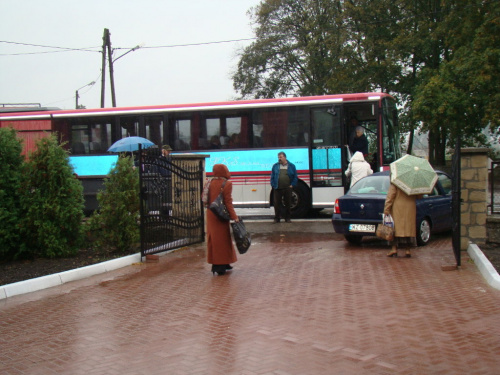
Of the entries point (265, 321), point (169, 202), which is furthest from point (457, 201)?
point (169, 202)

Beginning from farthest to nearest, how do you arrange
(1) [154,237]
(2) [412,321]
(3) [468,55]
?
(3) [468,55]
(1) [154,237]
(2) [412,321]

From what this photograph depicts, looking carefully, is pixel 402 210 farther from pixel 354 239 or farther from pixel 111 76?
→ pixel 111 76

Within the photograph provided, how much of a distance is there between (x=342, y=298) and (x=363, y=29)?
30.1 meters

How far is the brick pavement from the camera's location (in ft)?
16.5

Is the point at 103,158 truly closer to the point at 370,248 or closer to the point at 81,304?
the point at 370,248

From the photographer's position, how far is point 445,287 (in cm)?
771

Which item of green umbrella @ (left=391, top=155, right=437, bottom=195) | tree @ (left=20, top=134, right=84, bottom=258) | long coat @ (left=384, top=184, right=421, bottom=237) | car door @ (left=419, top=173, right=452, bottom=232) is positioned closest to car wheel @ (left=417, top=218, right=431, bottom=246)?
car door @ (left=419, top=173, right=452, bottom=232)

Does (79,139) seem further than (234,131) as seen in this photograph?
Yes

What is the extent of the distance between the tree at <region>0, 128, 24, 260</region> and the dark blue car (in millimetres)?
6017

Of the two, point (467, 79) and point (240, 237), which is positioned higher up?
point (467, 79)

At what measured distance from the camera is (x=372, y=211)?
11016mm

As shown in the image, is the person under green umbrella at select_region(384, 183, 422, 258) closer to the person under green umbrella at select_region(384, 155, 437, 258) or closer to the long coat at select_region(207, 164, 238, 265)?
the person under green umbrella at select_region(384, 155, 437, 258)

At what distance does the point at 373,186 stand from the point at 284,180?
3758 millimetres

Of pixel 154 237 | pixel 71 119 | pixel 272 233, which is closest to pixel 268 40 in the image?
pixel 71 119
